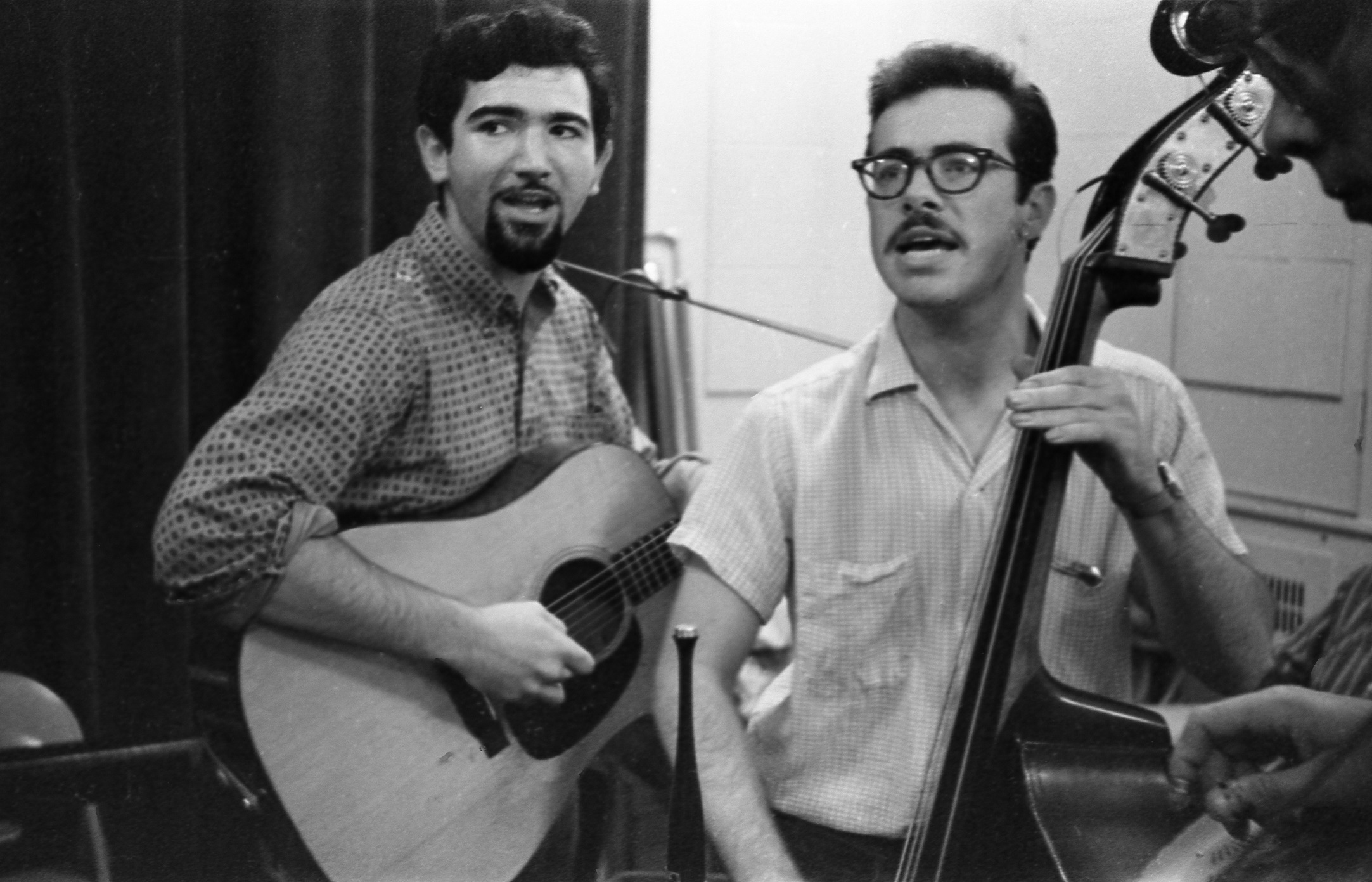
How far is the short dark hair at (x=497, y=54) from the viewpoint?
1.06 meters

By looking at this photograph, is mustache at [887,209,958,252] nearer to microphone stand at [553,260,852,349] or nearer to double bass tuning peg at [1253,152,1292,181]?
microphone stand at [553,260,852,349]

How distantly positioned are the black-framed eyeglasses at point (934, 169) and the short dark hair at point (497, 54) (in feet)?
0.72

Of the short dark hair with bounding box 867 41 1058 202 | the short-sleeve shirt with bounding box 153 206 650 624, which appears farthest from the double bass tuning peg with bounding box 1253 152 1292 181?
the short-sleeve shirt with bounding box 153 206 650 624

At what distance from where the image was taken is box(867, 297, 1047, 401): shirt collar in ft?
3.70

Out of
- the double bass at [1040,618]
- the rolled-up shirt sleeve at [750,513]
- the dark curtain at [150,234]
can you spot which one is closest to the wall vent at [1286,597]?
the double bass at [1040,618]

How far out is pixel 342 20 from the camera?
1.07 meters

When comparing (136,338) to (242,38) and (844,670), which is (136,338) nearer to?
(242,38)

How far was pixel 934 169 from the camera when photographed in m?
1.08

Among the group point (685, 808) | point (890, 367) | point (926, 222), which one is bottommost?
point (685, 808)

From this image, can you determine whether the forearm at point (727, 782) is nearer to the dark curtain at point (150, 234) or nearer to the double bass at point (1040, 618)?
the double bass at point (1040, 618)

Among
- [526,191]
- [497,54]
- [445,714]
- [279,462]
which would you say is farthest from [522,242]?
[445,714]

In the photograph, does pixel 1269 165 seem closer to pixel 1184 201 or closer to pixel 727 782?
pixel 1184 201

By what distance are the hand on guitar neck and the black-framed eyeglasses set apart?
1.40 feet

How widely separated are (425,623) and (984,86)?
0.61m
